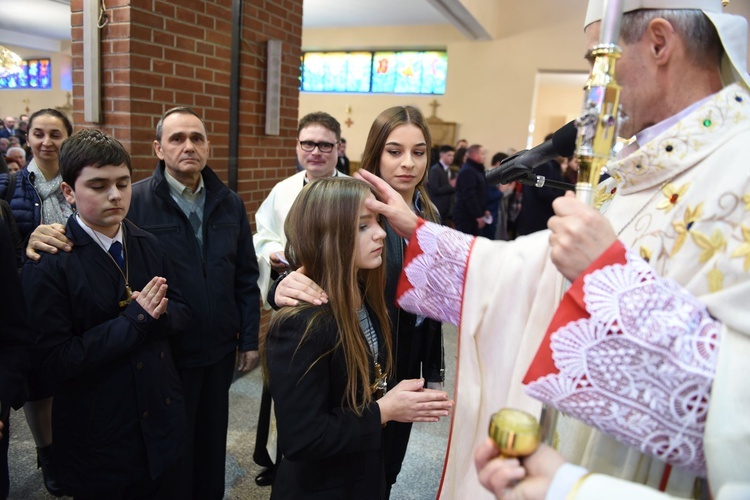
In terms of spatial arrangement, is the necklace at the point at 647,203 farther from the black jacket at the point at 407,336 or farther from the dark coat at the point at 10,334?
the dark coat at the point at 10,334

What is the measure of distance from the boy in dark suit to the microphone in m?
1.16

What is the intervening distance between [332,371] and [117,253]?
964 millimetres

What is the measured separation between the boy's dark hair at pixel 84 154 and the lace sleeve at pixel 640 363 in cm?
164

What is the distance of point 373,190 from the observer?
56.7 inches

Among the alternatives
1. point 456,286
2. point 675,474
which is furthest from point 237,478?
point 675,474

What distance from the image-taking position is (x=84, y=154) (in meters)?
1.75

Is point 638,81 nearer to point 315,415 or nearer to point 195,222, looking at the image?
point 315,415

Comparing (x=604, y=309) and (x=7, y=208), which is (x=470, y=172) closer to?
(x=7, y=208)

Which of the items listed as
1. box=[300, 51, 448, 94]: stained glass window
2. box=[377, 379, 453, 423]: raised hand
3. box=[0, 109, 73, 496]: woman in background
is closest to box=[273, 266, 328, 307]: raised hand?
box=[377, 379, 453, 423]: raised hand

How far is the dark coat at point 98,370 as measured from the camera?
5.26ft

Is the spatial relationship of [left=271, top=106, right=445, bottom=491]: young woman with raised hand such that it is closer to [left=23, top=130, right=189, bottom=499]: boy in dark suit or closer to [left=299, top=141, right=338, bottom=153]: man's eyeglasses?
[left=299, top=141, right=338, bottom=153]: man's eyeglasses

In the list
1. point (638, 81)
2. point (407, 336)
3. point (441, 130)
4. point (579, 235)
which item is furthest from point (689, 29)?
point (441, 130)

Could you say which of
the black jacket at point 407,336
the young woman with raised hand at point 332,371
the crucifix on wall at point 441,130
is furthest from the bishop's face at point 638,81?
the crucifix on wall at point 441,130

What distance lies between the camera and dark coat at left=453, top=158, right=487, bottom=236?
21.7ft
